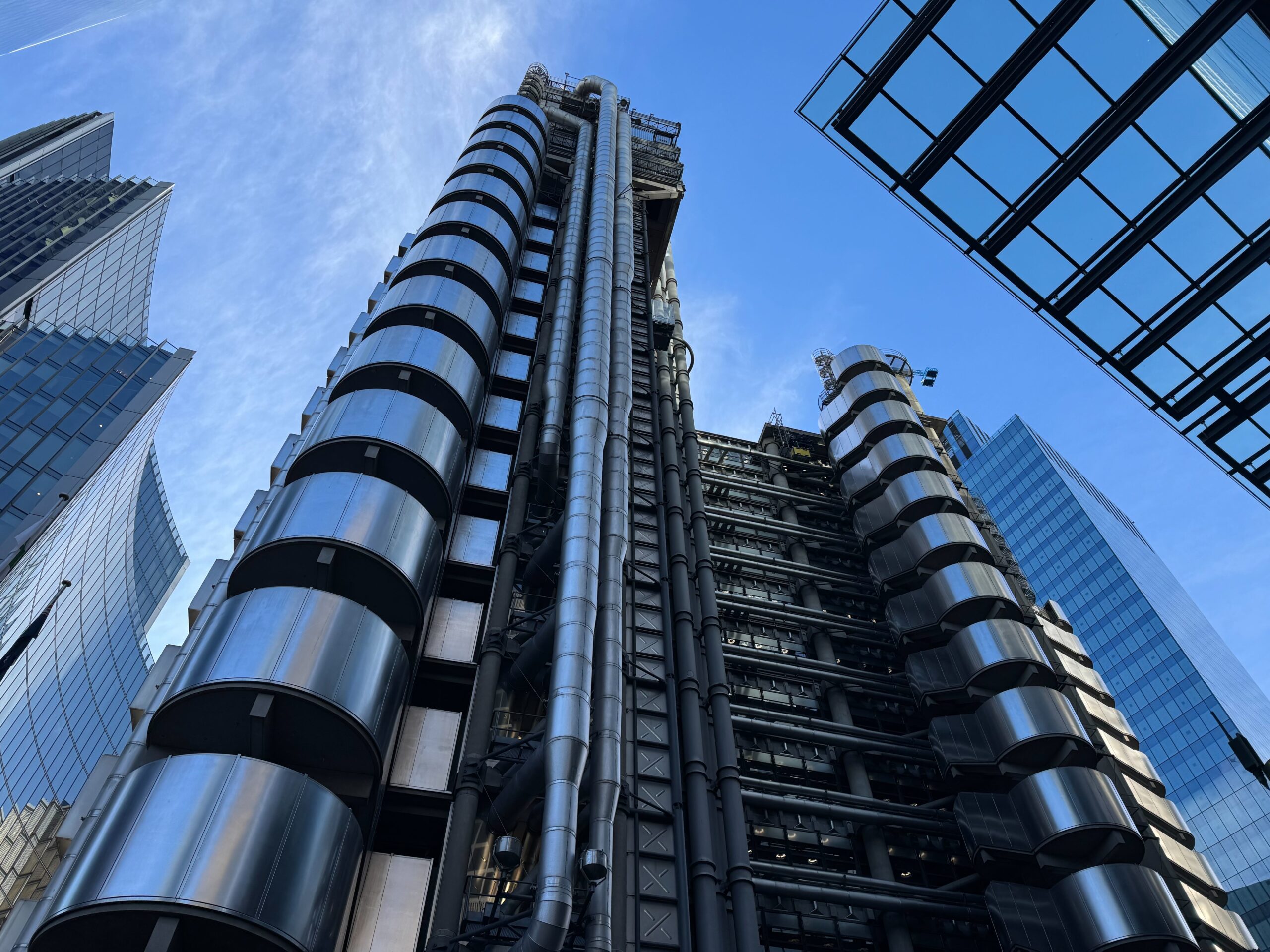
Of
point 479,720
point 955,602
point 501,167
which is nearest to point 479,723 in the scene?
point 479,720

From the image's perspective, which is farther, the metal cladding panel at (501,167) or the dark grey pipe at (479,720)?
the metal cladding panel at (501,167)

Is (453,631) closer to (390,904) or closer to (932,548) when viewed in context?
(390,904)

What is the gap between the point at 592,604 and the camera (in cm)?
2258

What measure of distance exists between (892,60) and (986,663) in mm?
21286

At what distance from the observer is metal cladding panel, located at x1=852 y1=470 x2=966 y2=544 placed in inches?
1668

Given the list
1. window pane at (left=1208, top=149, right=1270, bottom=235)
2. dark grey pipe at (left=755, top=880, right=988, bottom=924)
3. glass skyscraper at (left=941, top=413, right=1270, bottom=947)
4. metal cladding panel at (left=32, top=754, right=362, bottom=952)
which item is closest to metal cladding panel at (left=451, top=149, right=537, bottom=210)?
window pane at (left=1208, top=149, right=1270, bottom=235)

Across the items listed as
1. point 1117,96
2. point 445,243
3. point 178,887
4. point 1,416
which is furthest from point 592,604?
point 1,416

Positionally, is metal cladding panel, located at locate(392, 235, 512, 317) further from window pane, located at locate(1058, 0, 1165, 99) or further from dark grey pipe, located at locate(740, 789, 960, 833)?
window pane, located at locate(1058, 0, 1165, 99)

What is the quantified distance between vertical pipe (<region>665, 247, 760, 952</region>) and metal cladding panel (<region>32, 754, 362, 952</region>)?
963cm

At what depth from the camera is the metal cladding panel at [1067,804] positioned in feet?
96.2

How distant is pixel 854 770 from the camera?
109ft

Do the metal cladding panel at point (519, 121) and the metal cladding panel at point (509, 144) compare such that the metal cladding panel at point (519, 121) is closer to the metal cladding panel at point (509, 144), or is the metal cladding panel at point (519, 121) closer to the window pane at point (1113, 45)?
the metal cladding panel at point (509, 144)

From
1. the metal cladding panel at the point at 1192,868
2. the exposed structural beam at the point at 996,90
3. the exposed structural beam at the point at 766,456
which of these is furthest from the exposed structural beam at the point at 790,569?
the exposed structural beam at the point at 996,90

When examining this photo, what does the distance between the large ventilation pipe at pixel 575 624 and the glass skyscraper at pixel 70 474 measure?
5324cm
